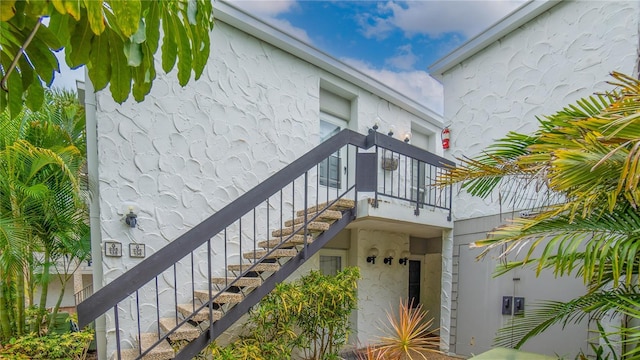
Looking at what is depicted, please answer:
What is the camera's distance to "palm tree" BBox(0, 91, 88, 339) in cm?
405

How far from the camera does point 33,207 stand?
4426 millimetres

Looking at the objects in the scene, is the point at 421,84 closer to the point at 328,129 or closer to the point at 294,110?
the point at 328,129

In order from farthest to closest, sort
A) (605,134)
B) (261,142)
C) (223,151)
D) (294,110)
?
(294,110) < (261,142) < (223,151) < (605,134)

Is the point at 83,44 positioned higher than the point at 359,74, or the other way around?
the point at 359,74

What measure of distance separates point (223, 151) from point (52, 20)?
12.2ft

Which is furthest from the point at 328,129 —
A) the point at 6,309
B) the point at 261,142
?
the point at 6,309

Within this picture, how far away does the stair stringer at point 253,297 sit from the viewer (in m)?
3.33

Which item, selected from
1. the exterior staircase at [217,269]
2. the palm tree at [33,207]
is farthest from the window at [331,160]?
the palm tree at [33,207]

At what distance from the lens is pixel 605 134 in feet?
6.41

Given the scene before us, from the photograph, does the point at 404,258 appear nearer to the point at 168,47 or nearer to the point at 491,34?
the point at 491,34

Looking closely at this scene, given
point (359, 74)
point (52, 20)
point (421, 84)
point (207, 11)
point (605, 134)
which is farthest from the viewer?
point (421, 84)

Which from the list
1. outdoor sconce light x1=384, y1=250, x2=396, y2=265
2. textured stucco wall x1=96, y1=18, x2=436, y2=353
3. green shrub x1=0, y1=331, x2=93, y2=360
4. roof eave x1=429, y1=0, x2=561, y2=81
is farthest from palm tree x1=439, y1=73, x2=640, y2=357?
green shrub x1=0, y1=331, x2=93, y2=360

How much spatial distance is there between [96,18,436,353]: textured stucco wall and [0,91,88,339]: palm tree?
713mm

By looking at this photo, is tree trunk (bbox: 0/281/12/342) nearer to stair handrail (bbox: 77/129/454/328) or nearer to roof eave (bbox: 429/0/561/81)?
stair handrail (bbox: 77/129/454/328)
